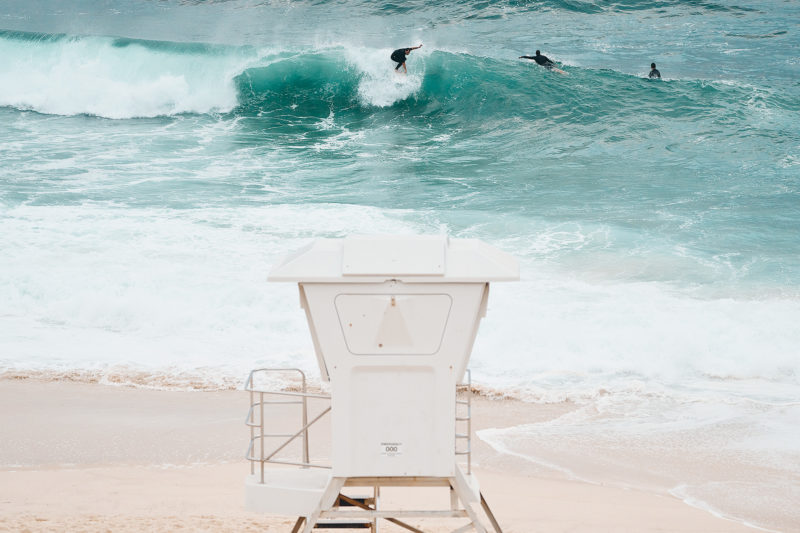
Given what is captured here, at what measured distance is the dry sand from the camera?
6180 mm

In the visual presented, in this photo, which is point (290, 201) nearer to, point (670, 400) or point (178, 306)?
point (178, 306)

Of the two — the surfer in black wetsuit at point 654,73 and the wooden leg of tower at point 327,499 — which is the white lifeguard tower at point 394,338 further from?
the surfer in black wetsuit at point 654,73

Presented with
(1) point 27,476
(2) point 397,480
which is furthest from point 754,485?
(1) point 27,476

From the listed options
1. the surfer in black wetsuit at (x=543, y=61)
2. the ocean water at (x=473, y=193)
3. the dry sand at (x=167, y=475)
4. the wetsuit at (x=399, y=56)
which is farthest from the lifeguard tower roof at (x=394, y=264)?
the wetsuit at (x=399, y=56)

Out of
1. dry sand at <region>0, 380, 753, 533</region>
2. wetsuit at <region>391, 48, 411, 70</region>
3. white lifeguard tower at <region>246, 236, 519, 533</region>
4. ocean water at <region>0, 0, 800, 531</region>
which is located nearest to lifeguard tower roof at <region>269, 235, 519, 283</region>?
white lifeguard tower at <region>246, 236, 519, 533</region>

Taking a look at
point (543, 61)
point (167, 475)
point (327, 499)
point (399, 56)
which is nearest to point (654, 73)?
point (543, 61)

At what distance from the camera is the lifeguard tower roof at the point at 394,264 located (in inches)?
156

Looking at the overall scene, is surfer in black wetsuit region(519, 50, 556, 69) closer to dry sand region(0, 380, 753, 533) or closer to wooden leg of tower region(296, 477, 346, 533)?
dry sand region(0, 380, 753, 533)

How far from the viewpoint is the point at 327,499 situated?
4.24 meters

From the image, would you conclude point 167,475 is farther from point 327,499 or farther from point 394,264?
point 394,264

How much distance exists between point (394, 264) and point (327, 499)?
1.13 meters

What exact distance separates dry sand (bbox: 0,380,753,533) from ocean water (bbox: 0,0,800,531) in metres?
0.36

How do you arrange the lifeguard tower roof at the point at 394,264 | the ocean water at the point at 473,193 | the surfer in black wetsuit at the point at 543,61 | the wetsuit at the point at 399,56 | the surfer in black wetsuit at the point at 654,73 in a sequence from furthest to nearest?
1. the wetsuit at the point at 399,56
2. the surfer in black wetsuit at the point at 543,61
3. the surfer in black wetsuit at the point at 654,73
4. the ocean water at the point at 473,193
5. the lifeguard tower roof at the point at 394,264

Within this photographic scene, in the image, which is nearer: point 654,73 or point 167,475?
point 167,475
